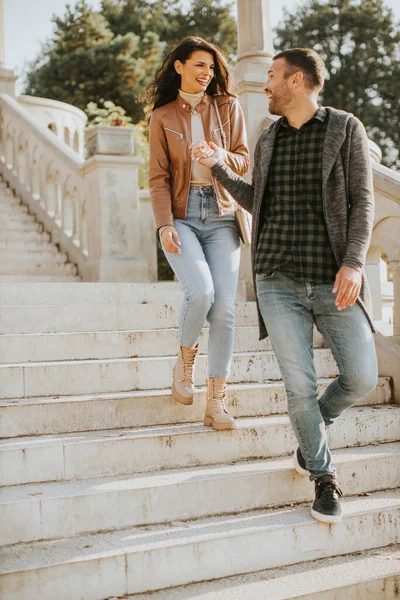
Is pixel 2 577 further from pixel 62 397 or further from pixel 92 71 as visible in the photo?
pixel 92 71

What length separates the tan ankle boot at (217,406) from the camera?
11.6ft

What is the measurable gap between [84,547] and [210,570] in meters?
0.54

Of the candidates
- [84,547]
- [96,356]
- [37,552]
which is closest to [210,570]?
[84,547]

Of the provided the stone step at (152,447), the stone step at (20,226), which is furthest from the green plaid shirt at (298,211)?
the stone step at (20,226)

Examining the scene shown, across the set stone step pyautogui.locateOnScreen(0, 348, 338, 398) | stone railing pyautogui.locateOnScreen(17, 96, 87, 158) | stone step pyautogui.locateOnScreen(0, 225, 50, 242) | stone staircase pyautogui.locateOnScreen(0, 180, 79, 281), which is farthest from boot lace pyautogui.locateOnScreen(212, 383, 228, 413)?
stone railing pyautogui.locateOnScreen(17, 96, 87, 158)

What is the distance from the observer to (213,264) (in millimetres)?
3467

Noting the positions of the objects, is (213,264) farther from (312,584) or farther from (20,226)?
(20,226)

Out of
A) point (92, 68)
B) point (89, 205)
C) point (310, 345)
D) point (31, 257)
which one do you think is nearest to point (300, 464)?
point (310, 345)

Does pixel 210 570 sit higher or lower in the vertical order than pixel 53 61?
lower

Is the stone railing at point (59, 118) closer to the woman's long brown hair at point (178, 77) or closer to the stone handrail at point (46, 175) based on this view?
the stone handrail at point (46, 175)

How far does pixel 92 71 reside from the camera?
77.8 feet

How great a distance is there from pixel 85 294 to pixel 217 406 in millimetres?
1940

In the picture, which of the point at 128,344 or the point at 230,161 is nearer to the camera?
the point at 230,161

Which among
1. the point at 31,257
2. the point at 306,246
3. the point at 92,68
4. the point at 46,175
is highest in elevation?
the point at 92,68
